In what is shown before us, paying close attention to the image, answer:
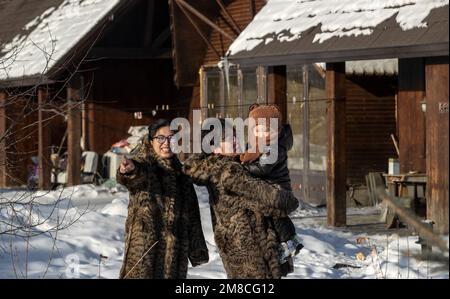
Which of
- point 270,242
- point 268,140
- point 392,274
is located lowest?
point 392,274

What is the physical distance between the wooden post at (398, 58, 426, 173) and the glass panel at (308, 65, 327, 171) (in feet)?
10.0

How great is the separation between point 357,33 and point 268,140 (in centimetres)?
731

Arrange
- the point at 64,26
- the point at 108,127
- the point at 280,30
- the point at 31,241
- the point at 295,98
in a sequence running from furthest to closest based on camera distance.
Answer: the point at 108,127
the point at 64,26
the point at 295,98
the point at 280,30
the point at 31,241

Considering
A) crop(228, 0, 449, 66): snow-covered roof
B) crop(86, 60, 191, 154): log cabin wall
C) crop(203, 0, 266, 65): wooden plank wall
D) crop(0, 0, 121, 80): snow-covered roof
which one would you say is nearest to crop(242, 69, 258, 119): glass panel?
crop(203, 0, 266, 65): wooden plank wall

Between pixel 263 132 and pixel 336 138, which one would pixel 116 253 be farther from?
pixel 263 132

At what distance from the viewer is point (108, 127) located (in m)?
22.3

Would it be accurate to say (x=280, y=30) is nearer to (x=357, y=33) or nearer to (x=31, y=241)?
(x=357, y=33)

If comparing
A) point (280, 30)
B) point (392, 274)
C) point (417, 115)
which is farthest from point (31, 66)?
point (392, 274)

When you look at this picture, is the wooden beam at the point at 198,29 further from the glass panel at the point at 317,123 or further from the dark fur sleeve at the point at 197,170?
the dark fur sleeve at the point at 197,170

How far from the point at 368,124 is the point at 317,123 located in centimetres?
97

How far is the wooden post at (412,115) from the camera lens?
48.7ft

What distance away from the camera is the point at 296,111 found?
61.2ft

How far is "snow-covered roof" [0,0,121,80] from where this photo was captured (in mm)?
18344

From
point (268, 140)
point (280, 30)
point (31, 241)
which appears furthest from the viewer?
point (280, 30)
